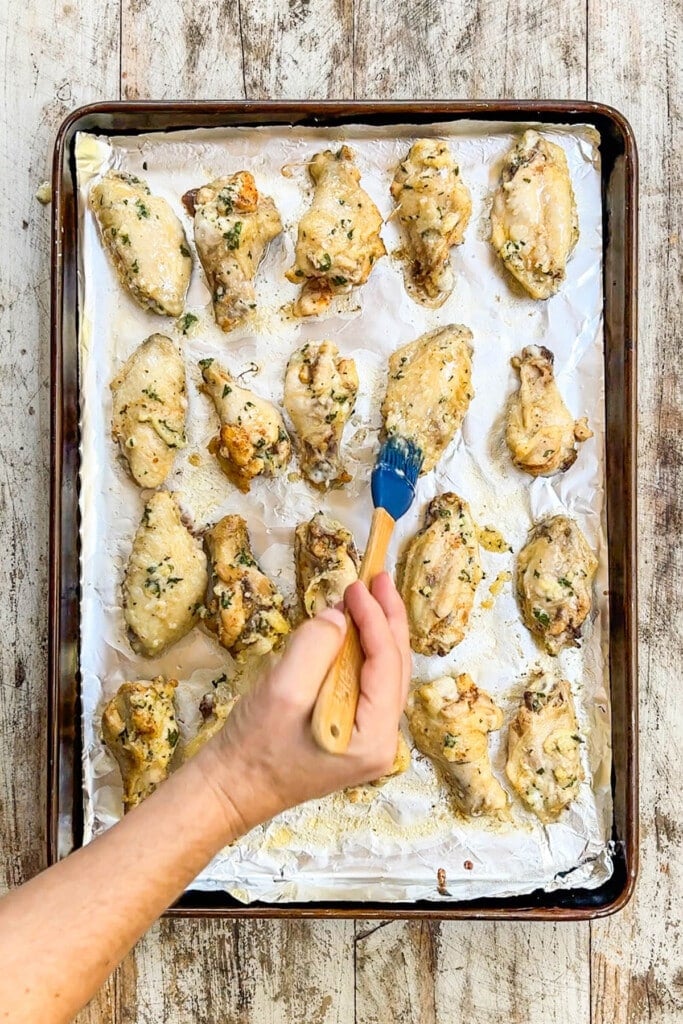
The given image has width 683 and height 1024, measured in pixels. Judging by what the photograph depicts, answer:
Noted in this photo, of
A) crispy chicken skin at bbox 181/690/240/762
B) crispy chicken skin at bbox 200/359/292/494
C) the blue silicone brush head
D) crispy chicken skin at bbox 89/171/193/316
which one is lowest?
crispy chicken skin at bbox 181/690/240/762

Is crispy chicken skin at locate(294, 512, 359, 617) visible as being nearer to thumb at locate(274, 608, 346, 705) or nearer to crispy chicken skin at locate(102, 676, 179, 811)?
crispy chicken skin at locate(102, 676, 179, 811)

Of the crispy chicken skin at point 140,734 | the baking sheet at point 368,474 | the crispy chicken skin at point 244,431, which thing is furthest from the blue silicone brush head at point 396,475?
the crispy chicken skin at point 140,734

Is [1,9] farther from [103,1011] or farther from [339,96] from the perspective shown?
[103,1011]

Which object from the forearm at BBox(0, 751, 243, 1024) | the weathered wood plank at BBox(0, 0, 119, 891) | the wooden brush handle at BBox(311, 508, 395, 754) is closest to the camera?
the forearm at BBox(0, 751, 243, 1024)

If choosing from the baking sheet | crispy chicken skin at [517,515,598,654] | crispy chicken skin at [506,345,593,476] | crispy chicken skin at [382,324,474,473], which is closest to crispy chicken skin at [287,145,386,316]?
the baking sheet

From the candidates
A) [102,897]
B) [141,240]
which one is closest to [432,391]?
[141,240]
